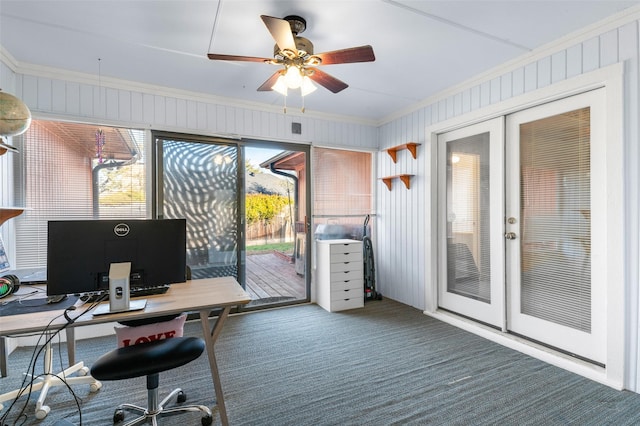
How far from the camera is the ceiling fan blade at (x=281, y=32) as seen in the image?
1.72 metres

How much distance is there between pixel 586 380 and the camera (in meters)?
2.27

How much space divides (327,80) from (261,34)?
0.62 metres

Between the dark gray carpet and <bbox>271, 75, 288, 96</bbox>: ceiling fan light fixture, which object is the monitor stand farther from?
<bbox>271, 75, 288, 96</bbox>: ceiling fan light fixture

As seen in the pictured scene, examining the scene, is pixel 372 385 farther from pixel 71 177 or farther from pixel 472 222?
pixel 71 177

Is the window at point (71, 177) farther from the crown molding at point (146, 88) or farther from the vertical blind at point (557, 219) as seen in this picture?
the vertical blind at point (557, 219)

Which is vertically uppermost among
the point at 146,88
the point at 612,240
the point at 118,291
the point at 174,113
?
the point at 146,88

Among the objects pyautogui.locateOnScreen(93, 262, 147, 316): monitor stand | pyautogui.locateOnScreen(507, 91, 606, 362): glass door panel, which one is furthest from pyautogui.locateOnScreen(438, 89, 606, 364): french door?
pyautogui.locateOnScreen(93, 262, 147, 316): monitor stand

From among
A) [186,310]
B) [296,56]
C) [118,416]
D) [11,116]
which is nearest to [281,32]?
[296,56]

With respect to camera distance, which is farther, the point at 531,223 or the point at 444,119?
the point at 444,119

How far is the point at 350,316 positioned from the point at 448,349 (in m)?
1.21

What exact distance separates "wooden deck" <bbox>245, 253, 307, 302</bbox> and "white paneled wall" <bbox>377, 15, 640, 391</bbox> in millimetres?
1307

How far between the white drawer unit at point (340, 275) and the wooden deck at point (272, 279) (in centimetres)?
39

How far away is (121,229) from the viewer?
1.64 m

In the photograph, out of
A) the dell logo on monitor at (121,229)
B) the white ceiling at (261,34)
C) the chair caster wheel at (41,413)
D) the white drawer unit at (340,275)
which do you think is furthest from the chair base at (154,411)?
the white ceiling at (261,34)
